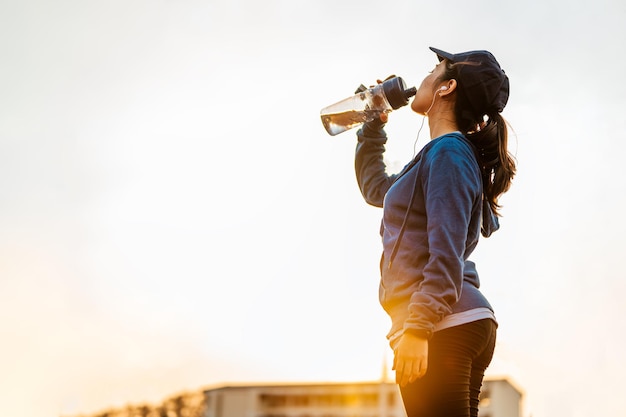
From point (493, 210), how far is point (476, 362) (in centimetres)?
54

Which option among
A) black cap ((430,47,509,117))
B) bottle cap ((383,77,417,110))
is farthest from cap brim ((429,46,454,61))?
bottle cap ((383,77,417,110))

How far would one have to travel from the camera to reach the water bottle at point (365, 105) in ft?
11.5

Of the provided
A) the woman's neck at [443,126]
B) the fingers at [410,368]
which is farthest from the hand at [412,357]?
the woman's neck at [443,126]

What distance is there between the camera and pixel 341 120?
395 cm

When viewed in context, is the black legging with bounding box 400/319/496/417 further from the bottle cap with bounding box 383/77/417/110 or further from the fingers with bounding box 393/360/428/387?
the bottle cap with bounding box 383/77/417/110

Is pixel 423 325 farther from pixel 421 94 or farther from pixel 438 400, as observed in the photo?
pixel 421 94

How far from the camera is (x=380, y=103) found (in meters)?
3.59

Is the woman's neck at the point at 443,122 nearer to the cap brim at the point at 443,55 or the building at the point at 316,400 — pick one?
the cap brim at the point at 443,55

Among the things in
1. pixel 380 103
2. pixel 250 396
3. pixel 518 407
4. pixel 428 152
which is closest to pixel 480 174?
pixel 428 152

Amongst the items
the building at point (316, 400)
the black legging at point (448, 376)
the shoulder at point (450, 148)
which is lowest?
the black legging at point (448, 376)

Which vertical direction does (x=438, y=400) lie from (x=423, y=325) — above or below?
below

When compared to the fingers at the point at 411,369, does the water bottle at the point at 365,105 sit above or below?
above

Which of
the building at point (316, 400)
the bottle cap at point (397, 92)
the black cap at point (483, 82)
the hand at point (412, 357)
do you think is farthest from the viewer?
the building at point (316, 400)

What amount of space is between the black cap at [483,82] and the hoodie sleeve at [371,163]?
0.59m
